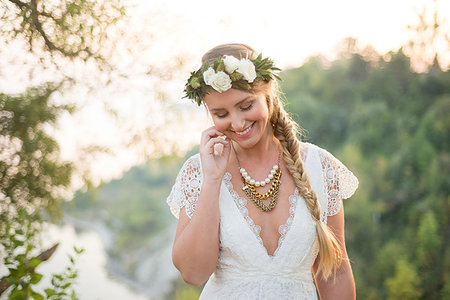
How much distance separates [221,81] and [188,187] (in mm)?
502

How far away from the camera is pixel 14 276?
175 centimetres

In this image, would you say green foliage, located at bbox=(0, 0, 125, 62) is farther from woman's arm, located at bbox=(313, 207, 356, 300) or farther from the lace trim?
woman's arm, located at bbox=(313, 207, 356, 300)

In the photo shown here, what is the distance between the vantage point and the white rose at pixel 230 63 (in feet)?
5.63

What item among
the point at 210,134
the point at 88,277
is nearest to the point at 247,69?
the point at 210,134

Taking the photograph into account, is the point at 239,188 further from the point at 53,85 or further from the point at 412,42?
the point at 412,42

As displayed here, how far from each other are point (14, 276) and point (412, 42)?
46.4 feet

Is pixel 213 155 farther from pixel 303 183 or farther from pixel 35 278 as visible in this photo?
pixel 35 278

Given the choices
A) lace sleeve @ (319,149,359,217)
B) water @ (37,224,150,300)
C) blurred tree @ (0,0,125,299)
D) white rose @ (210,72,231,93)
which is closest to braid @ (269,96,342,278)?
lace sleeve @ (319,149,359,217)

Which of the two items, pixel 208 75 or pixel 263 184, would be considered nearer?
pixel 208 75

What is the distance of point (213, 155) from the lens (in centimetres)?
182

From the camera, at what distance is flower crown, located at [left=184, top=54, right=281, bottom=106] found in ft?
5.56

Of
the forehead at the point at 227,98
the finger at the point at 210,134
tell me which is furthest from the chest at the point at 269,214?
the forehead at the point at 227,98

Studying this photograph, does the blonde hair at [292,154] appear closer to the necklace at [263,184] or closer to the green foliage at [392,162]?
the necklace at [263,184]

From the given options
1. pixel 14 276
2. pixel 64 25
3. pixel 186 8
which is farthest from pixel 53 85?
pixel 14 276
